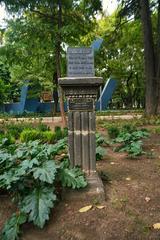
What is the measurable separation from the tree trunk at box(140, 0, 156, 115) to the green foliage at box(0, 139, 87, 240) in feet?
33.0

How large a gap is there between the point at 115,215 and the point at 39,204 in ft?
2.78

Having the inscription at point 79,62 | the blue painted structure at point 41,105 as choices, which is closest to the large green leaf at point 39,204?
the inscription at point 79,62

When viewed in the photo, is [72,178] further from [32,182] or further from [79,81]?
[79,81]

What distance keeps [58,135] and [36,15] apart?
23.3ft

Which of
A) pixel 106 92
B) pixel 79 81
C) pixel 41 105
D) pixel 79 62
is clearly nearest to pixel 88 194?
pixel 79 81

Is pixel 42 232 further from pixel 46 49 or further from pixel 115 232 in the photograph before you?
pixel 46 49

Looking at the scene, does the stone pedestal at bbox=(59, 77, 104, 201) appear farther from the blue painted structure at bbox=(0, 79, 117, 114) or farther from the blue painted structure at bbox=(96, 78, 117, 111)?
the blue painted structure at bbox=(96, 78, 117, 111)

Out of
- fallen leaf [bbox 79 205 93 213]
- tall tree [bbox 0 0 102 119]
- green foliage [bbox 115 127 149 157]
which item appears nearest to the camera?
fallen leaf [bbox 79 205 93 213]

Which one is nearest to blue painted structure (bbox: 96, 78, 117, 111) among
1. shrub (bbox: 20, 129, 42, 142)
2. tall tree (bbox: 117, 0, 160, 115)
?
tall tree (bbox: 117, 0, 160, 115)

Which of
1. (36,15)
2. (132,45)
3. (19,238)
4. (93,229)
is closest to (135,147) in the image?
(93,229)

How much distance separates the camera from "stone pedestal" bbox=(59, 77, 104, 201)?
4.38 m

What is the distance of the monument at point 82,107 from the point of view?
4.40 meters

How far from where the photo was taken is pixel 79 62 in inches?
177

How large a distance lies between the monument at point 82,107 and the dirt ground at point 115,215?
0.36 m
